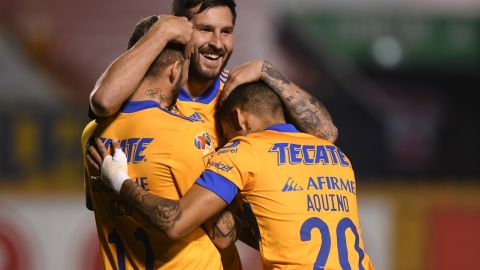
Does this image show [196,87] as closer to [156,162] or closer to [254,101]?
[254,101]

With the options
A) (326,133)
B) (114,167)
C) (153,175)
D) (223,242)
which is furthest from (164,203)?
(326,133)

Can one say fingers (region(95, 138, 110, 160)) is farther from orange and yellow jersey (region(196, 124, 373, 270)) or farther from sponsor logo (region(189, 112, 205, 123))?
sponsor logo (region(189, 112, 205, 123))

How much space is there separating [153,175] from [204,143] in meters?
0.26

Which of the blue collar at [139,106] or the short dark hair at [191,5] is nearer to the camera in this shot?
the blue collar at [139,106]

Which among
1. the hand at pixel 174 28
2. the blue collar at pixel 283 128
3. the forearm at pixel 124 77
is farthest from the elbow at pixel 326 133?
the forearm at pixel 124 77

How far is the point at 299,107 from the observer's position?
4.55m

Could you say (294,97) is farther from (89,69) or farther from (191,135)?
(89,69)

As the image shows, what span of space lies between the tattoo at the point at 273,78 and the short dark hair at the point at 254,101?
1.6 inches

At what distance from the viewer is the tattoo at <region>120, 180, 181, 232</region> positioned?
3916mm

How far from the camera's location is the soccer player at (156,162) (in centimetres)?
404

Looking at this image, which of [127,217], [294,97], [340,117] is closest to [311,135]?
[294,97]

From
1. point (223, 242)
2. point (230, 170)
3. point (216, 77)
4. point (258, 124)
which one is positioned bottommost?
point (223, 242)

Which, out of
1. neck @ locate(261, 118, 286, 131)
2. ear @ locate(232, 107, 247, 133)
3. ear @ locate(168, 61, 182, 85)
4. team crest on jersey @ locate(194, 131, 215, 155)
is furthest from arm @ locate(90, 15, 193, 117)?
neck @ locate(261, 118, 286, 131)

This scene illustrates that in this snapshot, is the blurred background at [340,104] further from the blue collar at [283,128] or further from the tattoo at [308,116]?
the blue collar at [283,128]
